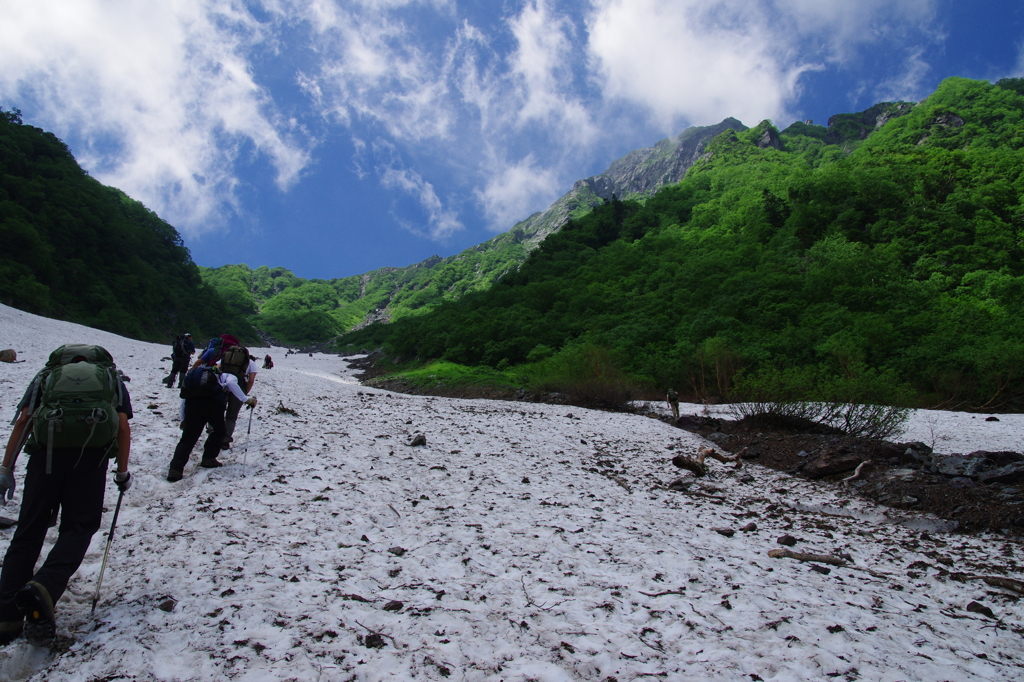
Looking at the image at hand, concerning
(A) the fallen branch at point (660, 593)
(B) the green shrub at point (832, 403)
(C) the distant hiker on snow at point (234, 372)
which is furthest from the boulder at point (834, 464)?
(C) the distant hiker on snow at point (234, 372)

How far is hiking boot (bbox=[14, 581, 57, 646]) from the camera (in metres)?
2.96

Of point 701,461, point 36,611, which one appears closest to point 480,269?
point 701,461

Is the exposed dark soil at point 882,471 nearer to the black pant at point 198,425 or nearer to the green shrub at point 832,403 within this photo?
the green shrub at point 832,403

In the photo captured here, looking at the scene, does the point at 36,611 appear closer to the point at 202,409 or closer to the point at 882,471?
the point at 202,409

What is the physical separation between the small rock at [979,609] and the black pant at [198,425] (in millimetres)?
9475

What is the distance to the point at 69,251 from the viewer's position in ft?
184

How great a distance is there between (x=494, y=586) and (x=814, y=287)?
160 ft

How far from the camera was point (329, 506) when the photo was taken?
600 cm

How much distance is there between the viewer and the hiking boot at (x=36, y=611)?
2.96 m

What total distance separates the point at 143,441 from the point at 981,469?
49.7 ft

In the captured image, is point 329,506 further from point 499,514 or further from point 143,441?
point 143,441

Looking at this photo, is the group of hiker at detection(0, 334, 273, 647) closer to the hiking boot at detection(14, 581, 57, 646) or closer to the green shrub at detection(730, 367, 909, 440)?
the hiking boot at detection(14, 581, 57, 646)

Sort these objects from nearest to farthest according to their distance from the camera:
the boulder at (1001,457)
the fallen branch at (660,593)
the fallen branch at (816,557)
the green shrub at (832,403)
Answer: the fallen branch at (660,593) → the fallen branch at (816,557) → the boulder at (1001,457) → the green shrub at (832,403)

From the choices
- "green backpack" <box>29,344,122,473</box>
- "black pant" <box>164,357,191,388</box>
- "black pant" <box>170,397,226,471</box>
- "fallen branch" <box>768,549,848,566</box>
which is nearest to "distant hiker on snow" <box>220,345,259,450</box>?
"black pant" <box>170,397,226,471</box>
